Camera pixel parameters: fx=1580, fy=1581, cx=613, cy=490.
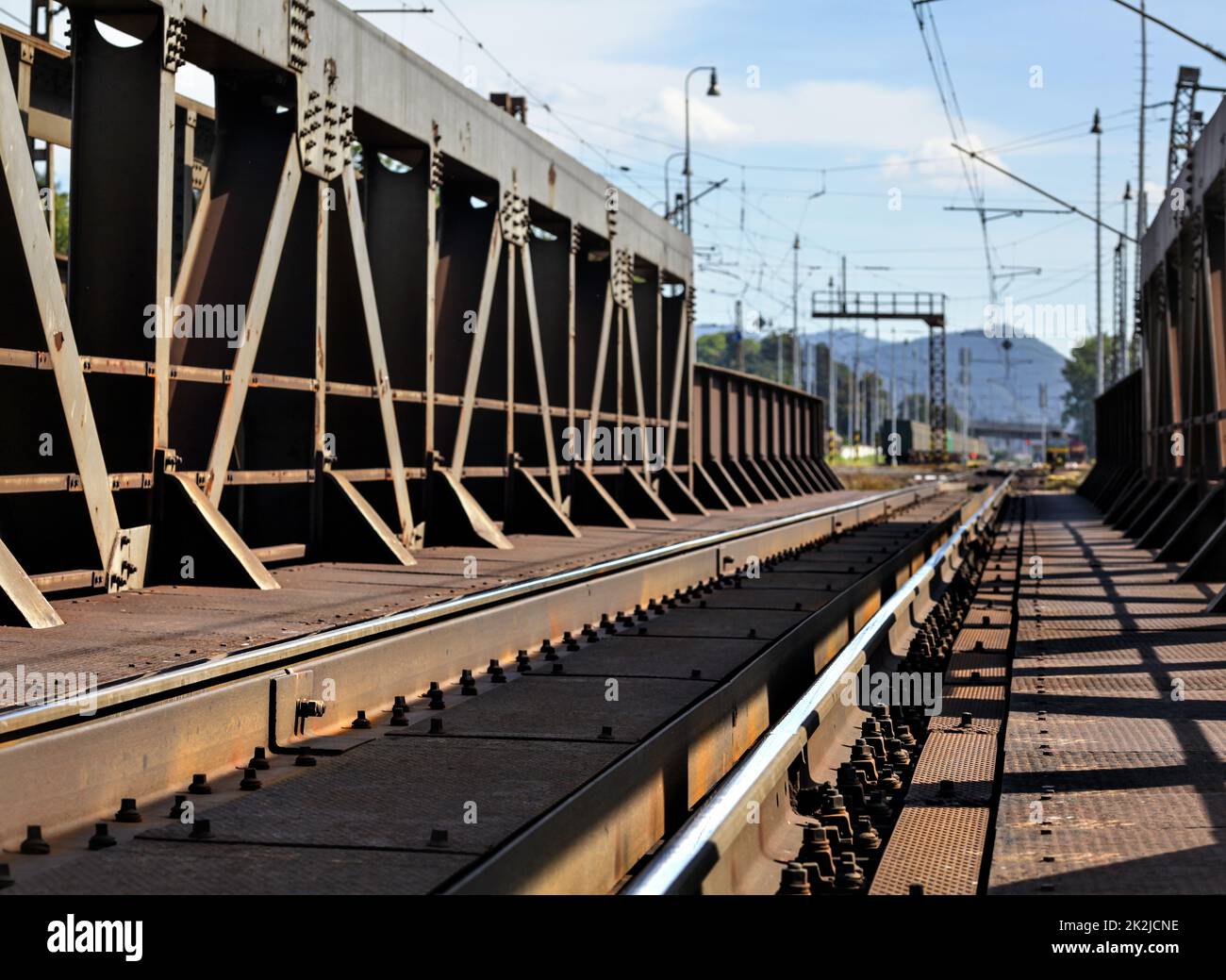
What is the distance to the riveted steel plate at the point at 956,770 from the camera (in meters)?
6.36

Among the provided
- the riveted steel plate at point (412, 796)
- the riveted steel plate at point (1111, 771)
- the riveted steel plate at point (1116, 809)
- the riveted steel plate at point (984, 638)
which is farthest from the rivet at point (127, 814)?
the riveted steel plate at point (984, 638)

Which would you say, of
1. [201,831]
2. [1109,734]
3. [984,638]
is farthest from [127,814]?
[984,638]

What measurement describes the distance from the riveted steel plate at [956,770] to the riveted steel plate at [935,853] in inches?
6.8

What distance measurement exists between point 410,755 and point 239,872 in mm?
1986

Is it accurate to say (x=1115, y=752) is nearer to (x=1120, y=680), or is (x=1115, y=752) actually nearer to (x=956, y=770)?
(x=956, y=770)

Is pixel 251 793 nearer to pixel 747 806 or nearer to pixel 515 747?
pixel 515 747

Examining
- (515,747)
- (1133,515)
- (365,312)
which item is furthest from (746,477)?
(515,747)

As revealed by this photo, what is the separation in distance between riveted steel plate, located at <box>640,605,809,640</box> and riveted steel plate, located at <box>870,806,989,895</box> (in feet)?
16.2

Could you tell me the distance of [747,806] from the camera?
5105 mm

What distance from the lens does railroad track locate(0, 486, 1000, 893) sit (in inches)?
190

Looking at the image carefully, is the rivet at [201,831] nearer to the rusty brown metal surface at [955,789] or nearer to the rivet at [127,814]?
the rivet at [127,814]

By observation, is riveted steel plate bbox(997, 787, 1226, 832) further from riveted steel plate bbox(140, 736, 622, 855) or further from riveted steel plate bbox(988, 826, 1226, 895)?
riveted steel plate bbox(140, 736, 622, 855)

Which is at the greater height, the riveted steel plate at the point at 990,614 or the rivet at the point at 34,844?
the rivet at the point at 34,844

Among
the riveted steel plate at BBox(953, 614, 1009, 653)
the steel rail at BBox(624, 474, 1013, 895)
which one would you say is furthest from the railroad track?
the riveted steel plate at BBox(953, 614, 1009, 653)
